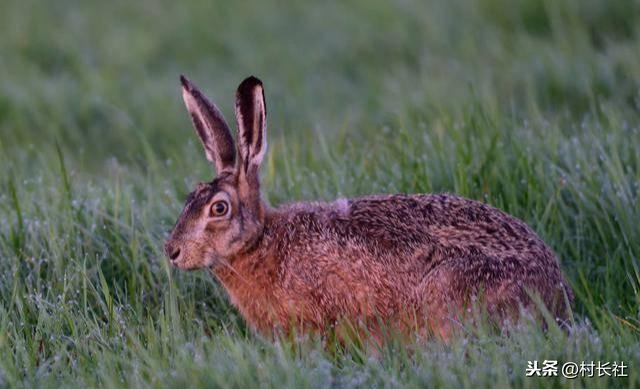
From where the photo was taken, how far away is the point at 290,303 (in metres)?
4.84

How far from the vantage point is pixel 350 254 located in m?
4.86

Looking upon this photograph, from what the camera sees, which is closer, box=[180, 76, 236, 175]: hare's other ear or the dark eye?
the dark eye

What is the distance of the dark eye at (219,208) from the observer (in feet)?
16.0

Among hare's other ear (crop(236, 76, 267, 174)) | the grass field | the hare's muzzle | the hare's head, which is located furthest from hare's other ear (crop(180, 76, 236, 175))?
the grass field

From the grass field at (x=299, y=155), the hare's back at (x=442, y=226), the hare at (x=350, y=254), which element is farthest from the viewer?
the hare's back at (x=442, y=226)

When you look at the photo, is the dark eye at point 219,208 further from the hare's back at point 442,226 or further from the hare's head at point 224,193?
the hare's back at point 442,226

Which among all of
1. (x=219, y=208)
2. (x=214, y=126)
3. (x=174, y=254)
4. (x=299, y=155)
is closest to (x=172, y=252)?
(x=174, y=254)

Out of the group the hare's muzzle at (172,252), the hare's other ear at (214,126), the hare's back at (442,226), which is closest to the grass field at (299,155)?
the hare's muzzle at (172,252)

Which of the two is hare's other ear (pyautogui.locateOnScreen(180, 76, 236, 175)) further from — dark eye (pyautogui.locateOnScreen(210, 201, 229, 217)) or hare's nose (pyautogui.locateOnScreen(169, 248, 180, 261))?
hare's nose (pyautogui.locateOnScreen(169, 248, 180, 261))

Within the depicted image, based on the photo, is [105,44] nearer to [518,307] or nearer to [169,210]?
[169,210]

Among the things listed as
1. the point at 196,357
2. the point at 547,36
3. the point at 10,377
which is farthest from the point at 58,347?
the point at 547,36

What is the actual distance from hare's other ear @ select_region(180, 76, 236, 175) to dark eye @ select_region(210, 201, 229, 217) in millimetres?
219

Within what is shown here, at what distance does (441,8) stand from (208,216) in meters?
5.67

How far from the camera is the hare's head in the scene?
4.80 meters
